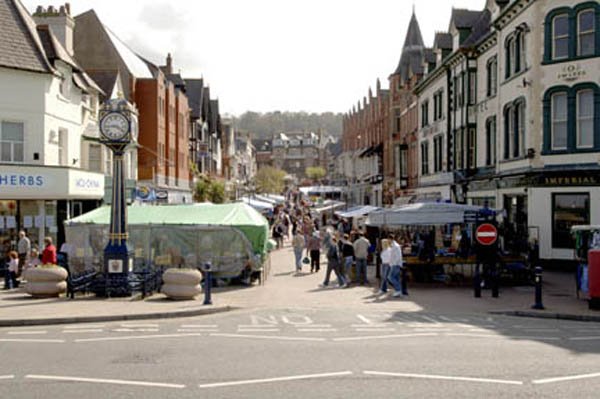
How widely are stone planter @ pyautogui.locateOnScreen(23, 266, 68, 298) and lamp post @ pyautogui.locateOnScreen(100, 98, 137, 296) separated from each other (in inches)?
51.8

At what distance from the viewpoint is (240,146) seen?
124 meters

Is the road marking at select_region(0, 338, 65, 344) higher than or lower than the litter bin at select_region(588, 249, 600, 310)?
lower

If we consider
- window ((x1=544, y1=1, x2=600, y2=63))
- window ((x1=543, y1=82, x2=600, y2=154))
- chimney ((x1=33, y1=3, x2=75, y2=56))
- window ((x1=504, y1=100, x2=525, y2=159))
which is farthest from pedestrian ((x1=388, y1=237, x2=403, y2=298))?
chimney ((x1=33, y1=3, x2=75, y2=56))

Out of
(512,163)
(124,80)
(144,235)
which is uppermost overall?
(124,80)

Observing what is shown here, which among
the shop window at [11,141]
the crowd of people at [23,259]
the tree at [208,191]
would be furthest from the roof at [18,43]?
the tree at [208,191]

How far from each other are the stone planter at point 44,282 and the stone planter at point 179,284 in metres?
3.14

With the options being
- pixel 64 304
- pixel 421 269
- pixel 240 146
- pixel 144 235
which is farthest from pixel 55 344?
pixel 240 146

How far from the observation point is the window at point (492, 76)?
33.7 metres

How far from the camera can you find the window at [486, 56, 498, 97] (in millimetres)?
33713

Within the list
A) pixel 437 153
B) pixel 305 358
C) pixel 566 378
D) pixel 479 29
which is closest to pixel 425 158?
pixel 437 153

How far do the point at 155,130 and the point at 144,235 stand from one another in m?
20.7

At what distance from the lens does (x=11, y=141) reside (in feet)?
85.4

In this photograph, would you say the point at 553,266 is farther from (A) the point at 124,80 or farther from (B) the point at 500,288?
(A) the point at 124,80

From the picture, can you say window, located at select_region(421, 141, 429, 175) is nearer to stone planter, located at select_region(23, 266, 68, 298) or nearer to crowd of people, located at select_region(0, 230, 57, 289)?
crowd of people, located at select_region(0, 230, 57, 289)
